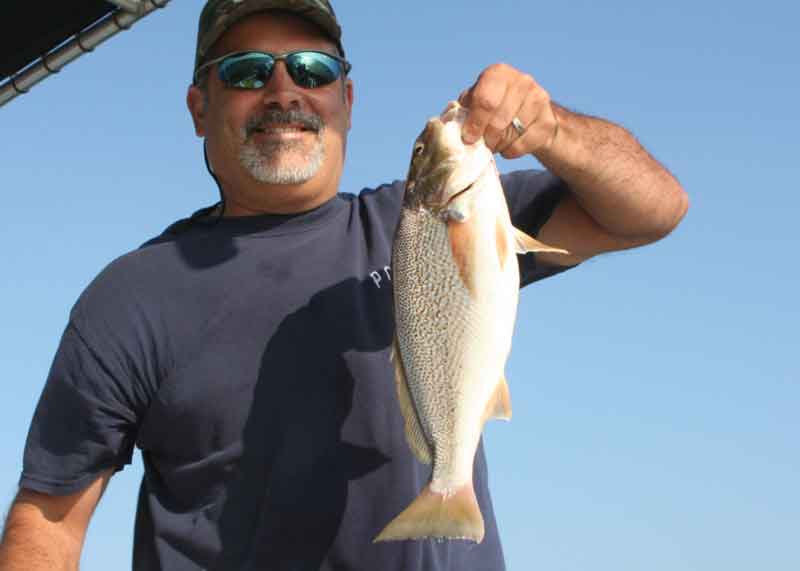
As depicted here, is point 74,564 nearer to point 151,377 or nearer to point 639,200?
point 151,377

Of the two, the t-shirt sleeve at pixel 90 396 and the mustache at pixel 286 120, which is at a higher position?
the mustache at pixel 286 120

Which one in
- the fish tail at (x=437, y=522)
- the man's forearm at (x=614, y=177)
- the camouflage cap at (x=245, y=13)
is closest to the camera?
the fish tail at (x=437, y=522)

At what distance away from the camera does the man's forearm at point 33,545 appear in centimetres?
452

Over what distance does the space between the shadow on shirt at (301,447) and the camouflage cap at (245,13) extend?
1158 mm

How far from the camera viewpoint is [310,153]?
4652 millimetres

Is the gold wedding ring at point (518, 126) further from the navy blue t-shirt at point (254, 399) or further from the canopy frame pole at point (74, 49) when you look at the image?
the canopy frame pole at point (74, 49)

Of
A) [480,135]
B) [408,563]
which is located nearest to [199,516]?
[408,563]

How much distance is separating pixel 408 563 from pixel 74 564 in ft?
4.38

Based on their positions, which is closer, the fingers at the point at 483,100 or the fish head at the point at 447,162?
the fingers at the point at 483,100

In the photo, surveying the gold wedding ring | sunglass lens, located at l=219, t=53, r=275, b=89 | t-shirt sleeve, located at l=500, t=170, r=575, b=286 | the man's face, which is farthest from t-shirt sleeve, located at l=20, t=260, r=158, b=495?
the gold wedding ring

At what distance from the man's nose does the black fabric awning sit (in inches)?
75.3

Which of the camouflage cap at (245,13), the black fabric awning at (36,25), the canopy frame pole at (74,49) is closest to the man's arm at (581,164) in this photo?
the camouflage cap at (245,13)

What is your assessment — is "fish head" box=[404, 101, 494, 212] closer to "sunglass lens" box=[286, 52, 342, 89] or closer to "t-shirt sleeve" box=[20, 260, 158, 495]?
"sunglass lens" box=[286, 52, 342, 89]

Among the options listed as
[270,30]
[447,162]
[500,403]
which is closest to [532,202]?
[447,162]
